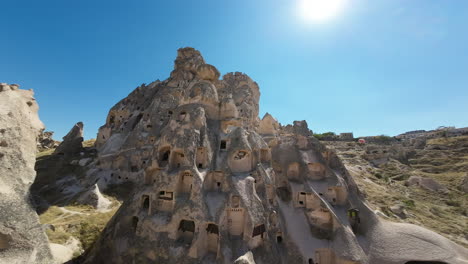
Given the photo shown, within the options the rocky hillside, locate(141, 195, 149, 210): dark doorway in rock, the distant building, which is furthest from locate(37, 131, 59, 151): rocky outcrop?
the distant building

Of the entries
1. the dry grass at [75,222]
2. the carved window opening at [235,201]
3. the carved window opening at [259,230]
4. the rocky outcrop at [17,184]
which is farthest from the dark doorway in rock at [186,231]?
the dry grass at [75,222]

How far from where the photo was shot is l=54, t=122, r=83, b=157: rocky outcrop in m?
36.8

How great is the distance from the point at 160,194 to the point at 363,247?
1812 centimetres

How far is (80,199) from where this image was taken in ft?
74.4

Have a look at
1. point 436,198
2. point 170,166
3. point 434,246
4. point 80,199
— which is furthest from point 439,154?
point 80,199

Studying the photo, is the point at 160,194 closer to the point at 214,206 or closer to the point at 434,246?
the point at 214,206

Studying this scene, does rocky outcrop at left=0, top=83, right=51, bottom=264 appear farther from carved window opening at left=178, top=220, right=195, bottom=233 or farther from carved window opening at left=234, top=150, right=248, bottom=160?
carved window opening at left=234, top=150, right=248, bottom=160

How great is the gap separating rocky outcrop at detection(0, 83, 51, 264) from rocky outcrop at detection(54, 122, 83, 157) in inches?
1210

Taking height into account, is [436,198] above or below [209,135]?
below

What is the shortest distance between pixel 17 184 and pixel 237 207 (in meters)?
12.1

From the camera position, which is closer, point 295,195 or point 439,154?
point 295,195

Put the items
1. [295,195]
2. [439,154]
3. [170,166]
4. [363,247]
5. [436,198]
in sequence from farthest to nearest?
[439,154] → [436,198] → [295,195] → [363,247] → [170,166]

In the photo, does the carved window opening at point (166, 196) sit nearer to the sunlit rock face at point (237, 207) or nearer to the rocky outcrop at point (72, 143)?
the sunlit rock face at point (237, 207)

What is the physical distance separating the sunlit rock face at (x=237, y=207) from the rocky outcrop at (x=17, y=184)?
229 inches
